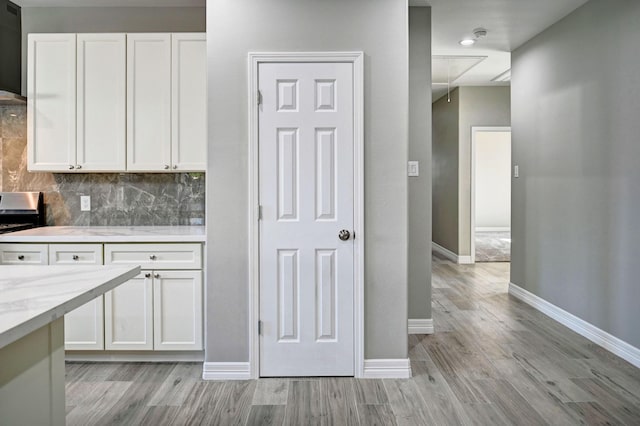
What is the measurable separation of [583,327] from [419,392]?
1.80 m

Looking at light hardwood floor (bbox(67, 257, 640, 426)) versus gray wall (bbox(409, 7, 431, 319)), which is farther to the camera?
gray wall (bbox(409, 7, 431, 319))

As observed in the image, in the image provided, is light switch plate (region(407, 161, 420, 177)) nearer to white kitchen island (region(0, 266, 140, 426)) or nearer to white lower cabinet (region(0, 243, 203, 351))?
white lower cabinet (region(0, 243, 203, 351))

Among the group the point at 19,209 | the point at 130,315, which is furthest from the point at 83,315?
the point at 19,209

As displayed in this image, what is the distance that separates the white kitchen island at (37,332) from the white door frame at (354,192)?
3.98ft

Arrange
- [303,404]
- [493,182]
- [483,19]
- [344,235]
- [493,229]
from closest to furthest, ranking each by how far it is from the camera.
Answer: [303,404] < [344,235] < [483,19] < [493,229] < [493,182]

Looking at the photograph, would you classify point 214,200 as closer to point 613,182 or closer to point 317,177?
point 317,177

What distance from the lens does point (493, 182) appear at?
11164mm

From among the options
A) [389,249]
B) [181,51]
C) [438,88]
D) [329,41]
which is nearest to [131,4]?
[181,51]

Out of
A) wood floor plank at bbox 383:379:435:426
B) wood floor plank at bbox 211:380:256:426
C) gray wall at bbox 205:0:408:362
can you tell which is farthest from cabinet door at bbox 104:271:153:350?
wood floor plank at bbox 383:379:435:426

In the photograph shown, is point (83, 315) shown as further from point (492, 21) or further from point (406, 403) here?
point (492, 21)

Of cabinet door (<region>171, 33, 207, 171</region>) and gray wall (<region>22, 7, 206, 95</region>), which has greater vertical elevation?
gray wall (<region>22, 7, 206, 95</region>)

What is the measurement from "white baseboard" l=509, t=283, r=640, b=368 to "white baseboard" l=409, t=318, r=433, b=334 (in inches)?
46.0

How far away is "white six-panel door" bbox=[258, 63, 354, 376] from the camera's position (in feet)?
8.98

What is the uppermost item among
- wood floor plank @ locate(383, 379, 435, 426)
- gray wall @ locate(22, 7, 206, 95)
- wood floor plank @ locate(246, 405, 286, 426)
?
gray wall @ locate(22, 7, 206, 95)
